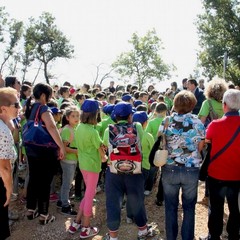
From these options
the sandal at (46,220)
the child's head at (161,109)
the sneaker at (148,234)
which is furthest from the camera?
the child's head at (161,109)

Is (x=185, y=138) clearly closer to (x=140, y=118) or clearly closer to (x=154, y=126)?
(x=140, y=118)

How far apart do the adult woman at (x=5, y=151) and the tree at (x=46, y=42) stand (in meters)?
37.0

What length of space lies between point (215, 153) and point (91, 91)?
22.2 ft

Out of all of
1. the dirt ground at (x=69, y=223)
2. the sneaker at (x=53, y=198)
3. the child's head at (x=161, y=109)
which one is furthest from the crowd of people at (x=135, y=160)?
the child's head at (x=161, y=109)

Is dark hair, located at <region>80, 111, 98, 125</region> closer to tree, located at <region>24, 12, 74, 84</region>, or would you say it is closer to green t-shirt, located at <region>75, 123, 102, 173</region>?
green t-shirt, located at <region>75, 123, 102, 173</region>

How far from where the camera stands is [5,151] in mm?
3152

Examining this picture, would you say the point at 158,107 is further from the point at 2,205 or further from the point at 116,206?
the point at 2,205

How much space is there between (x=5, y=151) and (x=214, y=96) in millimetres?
3103

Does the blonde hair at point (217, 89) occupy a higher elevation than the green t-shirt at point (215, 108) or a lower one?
higher

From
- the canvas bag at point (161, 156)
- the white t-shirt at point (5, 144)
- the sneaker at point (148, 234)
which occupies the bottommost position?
the sneaker at point (148, 234)

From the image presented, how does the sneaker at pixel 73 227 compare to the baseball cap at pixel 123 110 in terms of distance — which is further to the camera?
the sneaker at pixel 73 227

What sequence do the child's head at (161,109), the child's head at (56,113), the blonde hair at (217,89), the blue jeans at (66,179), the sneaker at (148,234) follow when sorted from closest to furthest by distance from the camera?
the sneaker at (148,234) < the blonde hair at (217,89) < the blue jeans at (66,179) < the child's head at (56,113) < the child's head at (161,109)

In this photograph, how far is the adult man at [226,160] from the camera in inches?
148

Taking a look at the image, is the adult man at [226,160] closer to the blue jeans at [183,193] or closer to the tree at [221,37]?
the blue jeans at [183,193]
